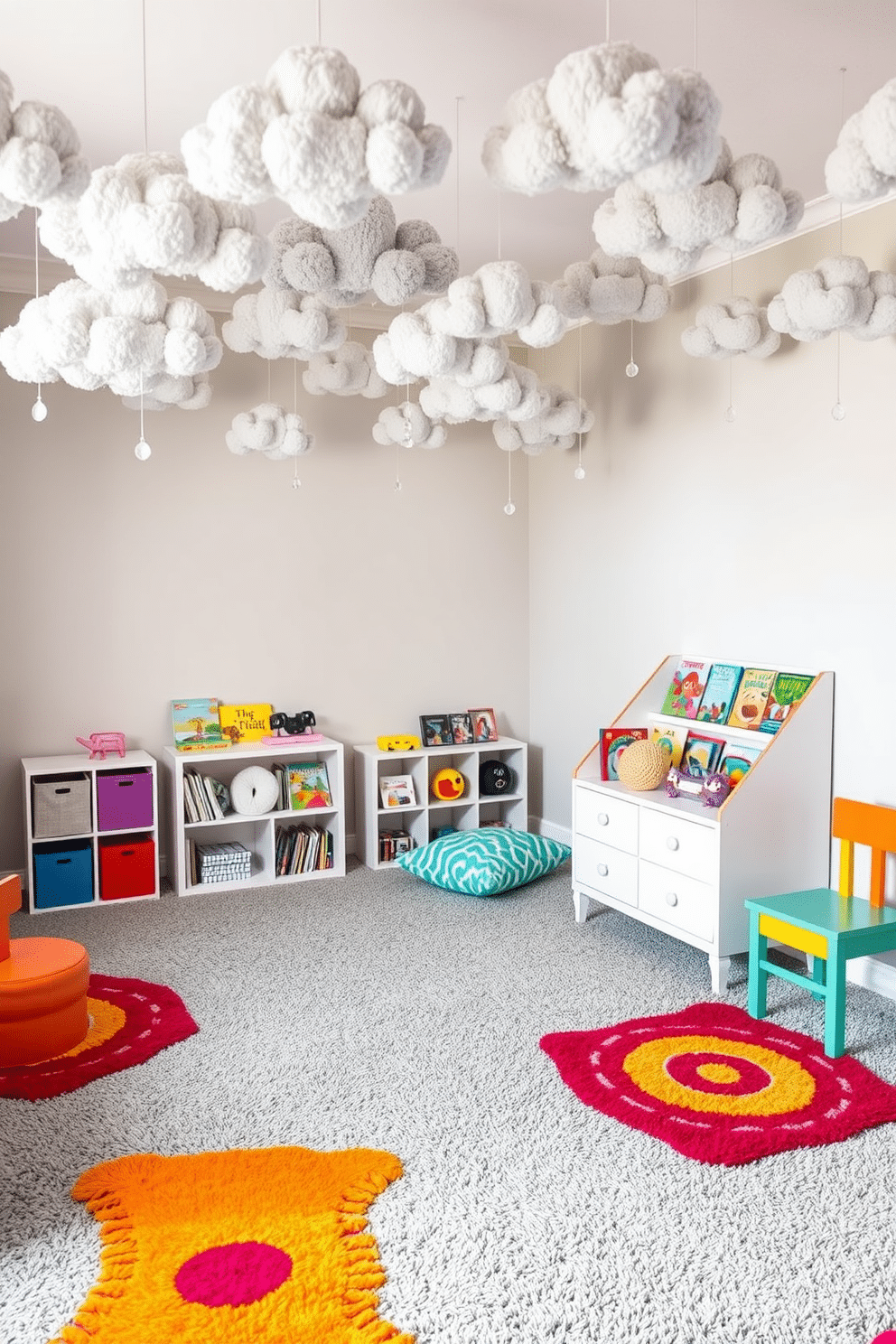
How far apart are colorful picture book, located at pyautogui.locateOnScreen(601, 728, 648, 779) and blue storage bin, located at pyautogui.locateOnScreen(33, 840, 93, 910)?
213 cm

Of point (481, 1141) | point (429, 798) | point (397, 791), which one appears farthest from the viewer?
point (429, 798)

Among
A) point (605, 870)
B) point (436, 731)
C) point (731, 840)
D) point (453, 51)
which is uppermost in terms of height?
point (453, 51)

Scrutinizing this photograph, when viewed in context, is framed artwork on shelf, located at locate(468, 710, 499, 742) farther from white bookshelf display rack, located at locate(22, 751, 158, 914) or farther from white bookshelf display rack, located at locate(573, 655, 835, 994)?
white bookshelf display rack, located at locate(22, 751, 158, 914)

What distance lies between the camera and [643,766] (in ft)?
13.0

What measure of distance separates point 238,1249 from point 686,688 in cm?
278

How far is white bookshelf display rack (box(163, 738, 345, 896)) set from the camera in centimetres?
464

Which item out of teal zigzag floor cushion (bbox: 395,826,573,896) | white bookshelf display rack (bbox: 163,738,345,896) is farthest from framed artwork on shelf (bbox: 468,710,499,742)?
white bookshelf display rack (bbox: 163,738,345,896)

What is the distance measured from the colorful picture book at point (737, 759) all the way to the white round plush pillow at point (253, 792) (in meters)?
1.95

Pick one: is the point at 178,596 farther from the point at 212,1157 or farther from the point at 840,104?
the point at 840,104

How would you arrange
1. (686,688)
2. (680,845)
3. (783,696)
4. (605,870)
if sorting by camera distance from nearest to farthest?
1. (680,845)
2. (783,696)
3. (605,870)
4. (686,688)

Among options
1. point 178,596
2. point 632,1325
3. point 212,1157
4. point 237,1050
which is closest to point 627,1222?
point 632,1325

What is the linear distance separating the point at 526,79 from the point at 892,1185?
9.37 ft

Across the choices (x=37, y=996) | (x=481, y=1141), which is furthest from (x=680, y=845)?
(x=37, y=996)

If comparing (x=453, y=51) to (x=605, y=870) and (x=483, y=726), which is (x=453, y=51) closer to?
(x=605, y=870)
